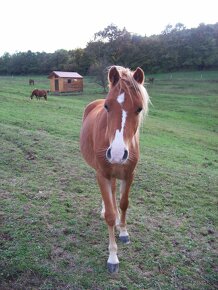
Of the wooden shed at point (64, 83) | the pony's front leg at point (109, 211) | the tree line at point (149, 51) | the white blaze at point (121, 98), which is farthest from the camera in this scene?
the tree line at point (149, 51)

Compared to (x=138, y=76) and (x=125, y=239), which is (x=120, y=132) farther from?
(x=125, y=239)

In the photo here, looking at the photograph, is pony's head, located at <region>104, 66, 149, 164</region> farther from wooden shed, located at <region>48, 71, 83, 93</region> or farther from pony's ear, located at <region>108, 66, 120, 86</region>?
wooden shed, located at <region>48, 71, 83, 93</region>

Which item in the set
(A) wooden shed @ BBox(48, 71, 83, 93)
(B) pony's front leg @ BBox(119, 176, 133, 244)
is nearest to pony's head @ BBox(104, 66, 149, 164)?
(B) pony's front leg @ BBox(119, 176, 133, 244)

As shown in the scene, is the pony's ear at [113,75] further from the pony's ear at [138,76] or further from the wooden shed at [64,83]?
the wooden shed at [64,83]

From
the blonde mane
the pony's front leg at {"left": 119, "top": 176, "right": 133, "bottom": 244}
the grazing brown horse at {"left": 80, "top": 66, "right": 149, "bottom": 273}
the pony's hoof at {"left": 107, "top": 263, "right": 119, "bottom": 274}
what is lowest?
the pony's hoof at {"left": 107, "top": 263, "right": 119, "bottom": 274}

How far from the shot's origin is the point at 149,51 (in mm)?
55594

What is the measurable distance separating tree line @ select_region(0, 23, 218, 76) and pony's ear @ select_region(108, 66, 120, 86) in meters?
49.2

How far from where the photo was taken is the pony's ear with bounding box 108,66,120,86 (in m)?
3.29

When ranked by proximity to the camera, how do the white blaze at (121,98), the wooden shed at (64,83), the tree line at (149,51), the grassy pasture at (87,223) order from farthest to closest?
the tree line at (149,51) → the wooden shed at (64,83) → the grassy pasture at (87,223) → the white blaze at (121,98)

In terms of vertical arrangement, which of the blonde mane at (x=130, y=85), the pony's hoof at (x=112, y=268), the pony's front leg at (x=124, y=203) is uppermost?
the blonde mane at (x=130, y=85)

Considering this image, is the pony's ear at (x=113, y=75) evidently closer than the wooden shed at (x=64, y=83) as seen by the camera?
Yes

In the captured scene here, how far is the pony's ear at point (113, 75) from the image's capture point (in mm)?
3293

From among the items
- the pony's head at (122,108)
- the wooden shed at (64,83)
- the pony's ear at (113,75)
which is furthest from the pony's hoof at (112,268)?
the wooden shed at (64,83)

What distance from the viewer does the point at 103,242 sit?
4.11 m
